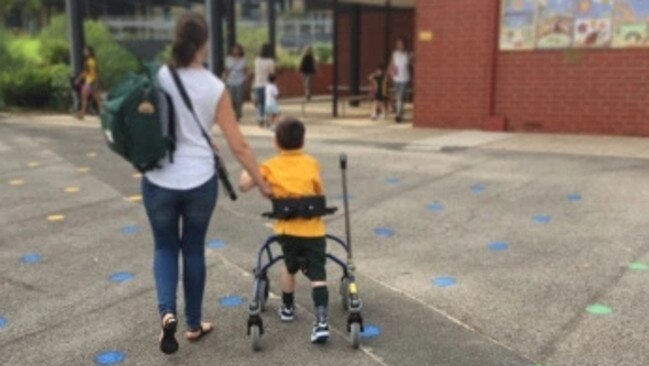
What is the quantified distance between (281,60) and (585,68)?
15.8 m

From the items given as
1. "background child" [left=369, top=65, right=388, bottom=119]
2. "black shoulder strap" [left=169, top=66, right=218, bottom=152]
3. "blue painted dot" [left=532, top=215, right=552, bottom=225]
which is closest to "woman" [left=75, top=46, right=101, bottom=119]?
"background child" [left=369, top=65, right=388, bottom=119]

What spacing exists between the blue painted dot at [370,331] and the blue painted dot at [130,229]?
312cm

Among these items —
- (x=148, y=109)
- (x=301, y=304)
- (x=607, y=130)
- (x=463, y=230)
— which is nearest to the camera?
(x=148, y=109)

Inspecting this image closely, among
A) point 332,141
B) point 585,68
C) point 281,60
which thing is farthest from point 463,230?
point 281,60

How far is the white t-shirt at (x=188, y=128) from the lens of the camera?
12.1 feet

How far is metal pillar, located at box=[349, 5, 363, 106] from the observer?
20219mm

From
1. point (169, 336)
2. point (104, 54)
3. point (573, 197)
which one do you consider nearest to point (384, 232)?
point (573, 197)

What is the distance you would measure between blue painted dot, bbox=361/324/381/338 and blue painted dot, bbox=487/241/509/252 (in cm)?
189

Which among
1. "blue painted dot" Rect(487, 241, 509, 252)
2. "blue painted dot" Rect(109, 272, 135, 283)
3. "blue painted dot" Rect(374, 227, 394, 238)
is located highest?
"blue painted dot" Rect(487, 241, 509, 252)

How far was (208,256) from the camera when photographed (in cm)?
586

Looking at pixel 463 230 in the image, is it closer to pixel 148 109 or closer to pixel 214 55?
pixel 148 109

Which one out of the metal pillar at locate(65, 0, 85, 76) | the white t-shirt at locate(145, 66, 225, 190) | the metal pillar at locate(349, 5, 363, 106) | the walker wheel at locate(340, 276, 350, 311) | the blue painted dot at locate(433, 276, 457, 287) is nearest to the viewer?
the white t-shirt at locate(145, 66, 225, 190)

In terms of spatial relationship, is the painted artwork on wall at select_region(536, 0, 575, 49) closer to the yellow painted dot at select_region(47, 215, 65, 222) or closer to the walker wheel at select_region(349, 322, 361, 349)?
the yellow painted dot at select_region(47, 215, 65, 222)

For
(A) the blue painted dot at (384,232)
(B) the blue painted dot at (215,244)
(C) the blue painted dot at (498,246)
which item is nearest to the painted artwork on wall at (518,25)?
(A) the blue painted dot at (384,232)
